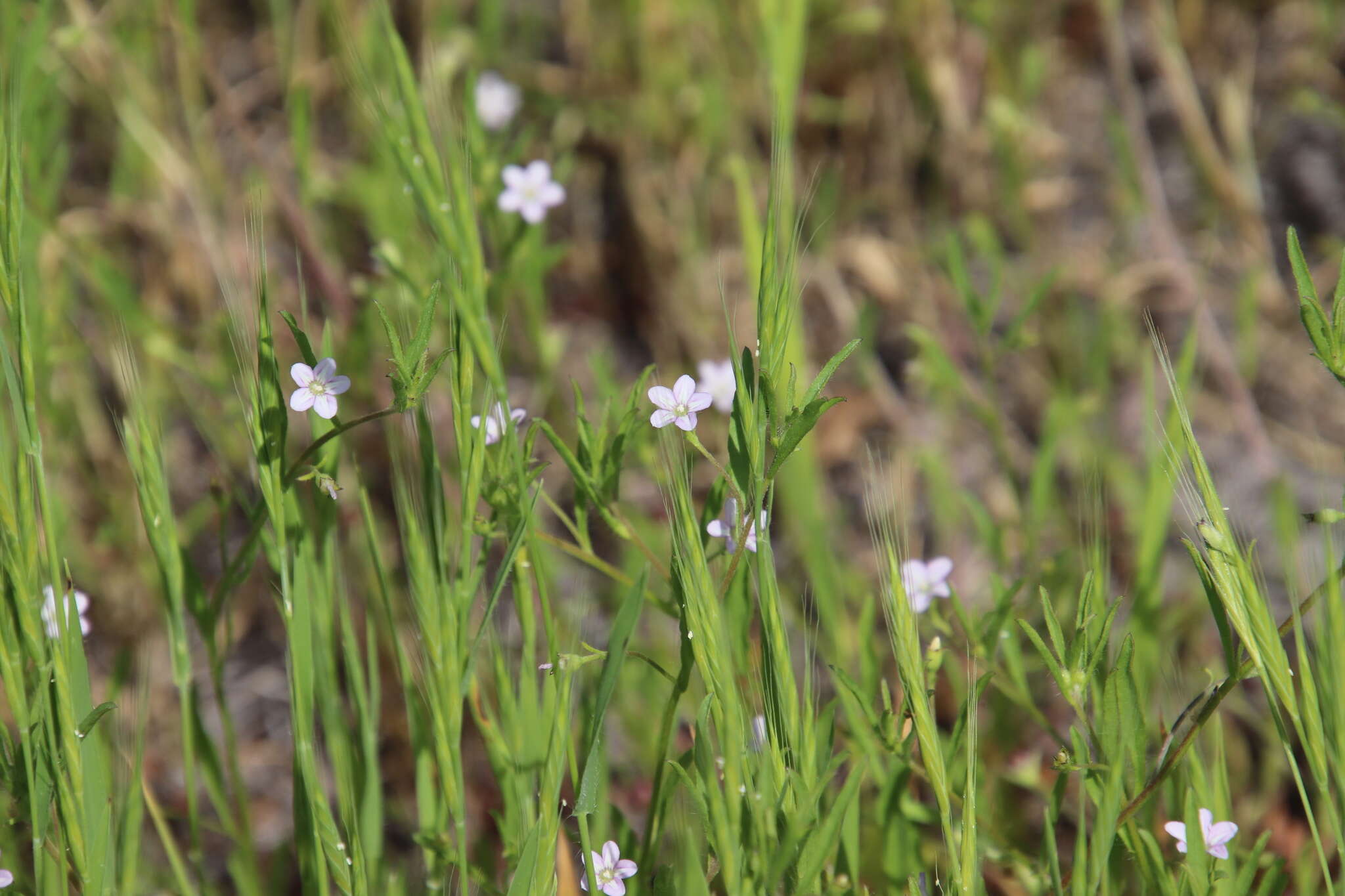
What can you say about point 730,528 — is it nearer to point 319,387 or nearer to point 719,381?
point 319,387

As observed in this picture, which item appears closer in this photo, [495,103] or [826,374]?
[826,374]

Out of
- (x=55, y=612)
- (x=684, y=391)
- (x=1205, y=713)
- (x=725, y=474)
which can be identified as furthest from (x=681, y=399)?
(x=55, y=612)

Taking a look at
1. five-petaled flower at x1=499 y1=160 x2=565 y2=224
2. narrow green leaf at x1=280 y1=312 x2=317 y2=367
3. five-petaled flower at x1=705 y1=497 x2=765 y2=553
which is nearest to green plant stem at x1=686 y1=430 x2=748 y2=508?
five-petaled flower at x1=705 y1=497 x2=765 y2=553

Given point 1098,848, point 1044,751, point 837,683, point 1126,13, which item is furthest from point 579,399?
point 1126,13

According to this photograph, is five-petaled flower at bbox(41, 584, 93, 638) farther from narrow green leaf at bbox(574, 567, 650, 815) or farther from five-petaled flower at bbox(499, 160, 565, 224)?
five-petaled flower at bbox(499, 160, 565, 224)

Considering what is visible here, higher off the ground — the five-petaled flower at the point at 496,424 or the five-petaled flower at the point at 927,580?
the five-petaled flower at the point at 496,424

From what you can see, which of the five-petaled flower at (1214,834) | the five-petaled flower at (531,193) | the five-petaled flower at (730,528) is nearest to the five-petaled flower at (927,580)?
the five-petaled flower at (730,528)

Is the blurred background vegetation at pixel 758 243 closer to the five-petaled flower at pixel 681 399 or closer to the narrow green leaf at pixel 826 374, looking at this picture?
the five-petaled flower at pixel 681 399
